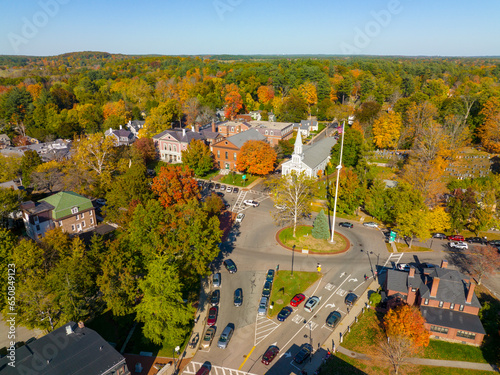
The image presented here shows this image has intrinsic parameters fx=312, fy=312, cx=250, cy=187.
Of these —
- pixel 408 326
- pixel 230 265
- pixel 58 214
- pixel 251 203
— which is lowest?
pixel 230 265

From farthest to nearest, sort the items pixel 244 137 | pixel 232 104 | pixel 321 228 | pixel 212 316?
pixel 232 104, pixel 244 137, pixel 321 228, pixel 212 316

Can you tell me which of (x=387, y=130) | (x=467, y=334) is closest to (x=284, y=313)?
(x=467, y=334)

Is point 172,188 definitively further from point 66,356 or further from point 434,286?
point 434,286

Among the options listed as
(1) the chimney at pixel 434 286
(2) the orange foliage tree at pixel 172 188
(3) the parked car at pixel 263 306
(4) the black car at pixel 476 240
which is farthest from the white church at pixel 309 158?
(1) the chimney at pixel 434 286

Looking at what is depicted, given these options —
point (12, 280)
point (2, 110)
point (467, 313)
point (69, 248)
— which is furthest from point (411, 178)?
point (2, 110)

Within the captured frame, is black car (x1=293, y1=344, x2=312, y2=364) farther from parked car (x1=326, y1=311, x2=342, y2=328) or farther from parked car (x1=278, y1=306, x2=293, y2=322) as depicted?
parked car (x1=278, y1=306, x2=293, y2=322)

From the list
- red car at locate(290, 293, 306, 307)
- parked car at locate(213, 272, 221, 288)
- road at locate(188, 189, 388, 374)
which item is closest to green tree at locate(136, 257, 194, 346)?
road at locate(188, 189, 388, 374)
